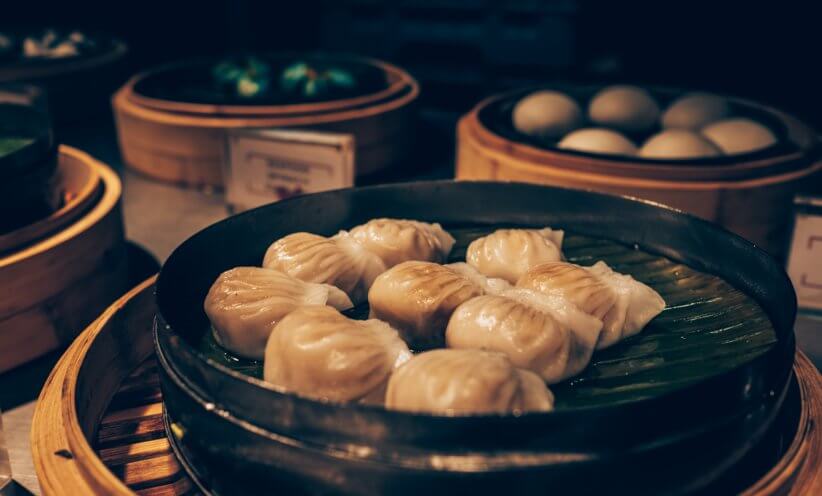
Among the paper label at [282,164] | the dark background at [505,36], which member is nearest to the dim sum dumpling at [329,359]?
the paper label at [282,164]

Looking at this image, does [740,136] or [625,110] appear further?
[625,110]

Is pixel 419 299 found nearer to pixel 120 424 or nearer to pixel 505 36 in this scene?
pixel 120 424

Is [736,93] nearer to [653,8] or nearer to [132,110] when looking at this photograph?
[653,8]

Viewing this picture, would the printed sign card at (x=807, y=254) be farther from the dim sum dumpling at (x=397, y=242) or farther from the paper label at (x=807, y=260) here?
the dim sum dumpling at (x=397, y=242)

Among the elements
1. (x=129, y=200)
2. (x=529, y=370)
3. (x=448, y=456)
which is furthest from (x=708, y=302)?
(x=129, y=200)

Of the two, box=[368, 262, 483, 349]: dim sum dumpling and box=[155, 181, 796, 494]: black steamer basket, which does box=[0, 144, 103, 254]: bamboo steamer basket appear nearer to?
box=[155, 181, 796, 494]: black steamer basket

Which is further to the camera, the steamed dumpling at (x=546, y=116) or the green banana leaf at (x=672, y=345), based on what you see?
the steamed dumpling at (x=546, y=116)

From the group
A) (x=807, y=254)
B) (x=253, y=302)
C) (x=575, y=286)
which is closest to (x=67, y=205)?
(x=253, y=302)
